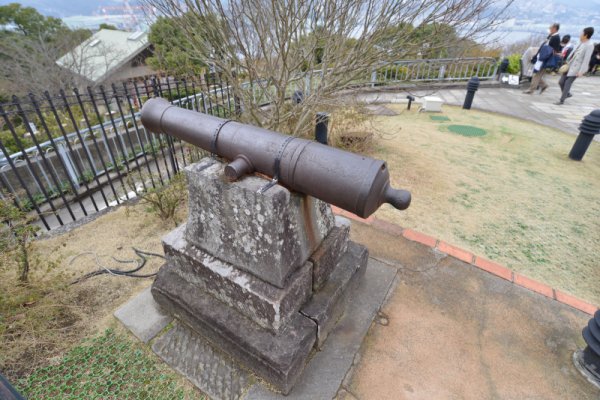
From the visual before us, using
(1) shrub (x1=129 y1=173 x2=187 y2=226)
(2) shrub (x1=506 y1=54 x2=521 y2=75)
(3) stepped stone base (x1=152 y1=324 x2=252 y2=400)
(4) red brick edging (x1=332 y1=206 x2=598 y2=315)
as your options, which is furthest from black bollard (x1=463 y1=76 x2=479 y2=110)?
(3) stepped stone base (x1=152 y1=324 x2=252 y2=400)

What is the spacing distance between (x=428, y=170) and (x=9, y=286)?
5.56 m

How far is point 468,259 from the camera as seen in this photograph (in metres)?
3.23

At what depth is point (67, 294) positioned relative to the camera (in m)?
2.64

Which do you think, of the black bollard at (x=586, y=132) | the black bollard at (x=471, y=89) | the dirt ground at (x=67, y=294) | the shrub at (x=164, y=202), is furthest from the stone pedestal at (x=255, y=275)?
the black bollard at (x=471, y=89)

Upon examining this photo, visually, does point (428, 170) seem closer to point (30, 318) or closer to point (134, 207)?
point (134, 207)

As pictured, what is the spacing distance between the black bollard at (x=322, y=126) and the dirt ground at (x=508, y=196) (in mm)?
1248

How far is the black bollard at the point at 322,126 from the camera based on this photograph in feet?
16.6

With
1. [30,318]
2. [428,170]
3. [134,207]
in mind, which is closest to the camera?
[30,318]

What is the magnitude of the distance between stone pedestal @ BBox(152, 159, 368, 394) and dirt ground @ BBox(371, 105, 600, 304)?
201cm

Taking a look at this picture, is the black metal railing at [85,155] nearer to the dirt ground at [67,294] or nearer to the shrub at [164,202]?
the shrub at [164,202]

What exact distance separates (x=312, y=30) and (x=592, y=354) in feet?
13.5

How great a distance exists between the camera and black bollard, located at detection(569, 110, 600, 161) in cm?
566

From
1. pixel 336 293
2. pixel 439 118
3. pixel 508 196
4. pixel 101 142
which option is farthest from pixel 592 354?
pixel 101 142

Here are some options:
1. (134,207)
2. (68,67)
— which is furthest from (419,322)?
(68,67)
